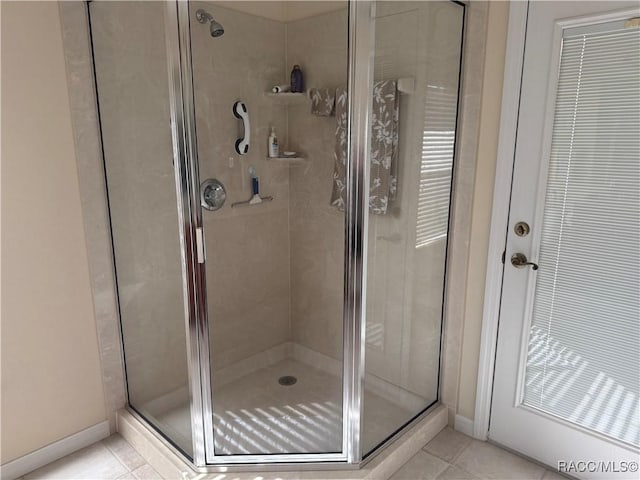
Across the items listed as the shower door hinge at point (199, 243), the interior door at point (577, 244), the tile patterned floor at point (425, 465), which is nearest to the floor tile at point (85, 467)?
the tile patterned floor at point (425, 465)

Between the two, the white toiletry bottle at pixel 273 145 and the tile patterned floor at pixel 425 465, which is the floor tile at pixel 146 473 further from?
the white toiletry bottle at pixel 273 145

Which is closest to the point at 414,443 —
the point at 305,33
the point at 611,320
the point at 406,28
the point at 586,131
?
the point at 611,320

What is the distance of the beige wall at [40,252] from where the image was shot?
1.70m

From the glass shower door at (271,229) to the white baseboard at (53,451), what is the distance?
24.7 inches

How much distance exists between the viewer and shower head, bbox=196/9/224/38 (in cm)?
184

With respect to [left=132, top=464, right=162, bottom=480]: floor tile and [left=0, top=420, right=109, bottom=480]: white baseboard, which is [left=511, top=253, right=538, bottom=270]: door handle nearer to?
[left=132, top=464, right=162, bottom=480]: floor tile

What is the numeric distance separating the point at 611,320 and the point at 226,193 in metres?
1.80

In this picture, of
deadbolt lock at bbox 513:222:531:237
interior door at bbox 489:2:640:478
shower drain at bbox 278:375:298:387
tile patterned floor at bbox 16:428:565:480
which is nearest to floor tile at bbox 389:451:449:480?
tile patterned floor at bbox 16:428:565:480

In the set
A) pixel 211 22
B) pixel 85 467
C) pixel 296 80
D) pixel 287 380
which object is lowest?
pixel 85 467

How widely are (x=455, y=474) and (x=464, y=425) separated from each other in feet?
1.06

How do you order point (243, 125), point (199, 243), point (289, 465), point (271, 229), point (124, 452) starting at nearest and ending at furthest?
point (199, 243) → point (289, 465) → point (124, 452) → point (243, 125) → point (271, 229)

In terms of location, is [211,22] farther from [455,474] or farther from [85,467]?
[455,474]

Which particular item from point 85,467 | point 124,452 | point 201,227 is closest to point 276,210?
point 201,227

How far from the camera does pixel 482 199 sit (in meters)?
1.96
